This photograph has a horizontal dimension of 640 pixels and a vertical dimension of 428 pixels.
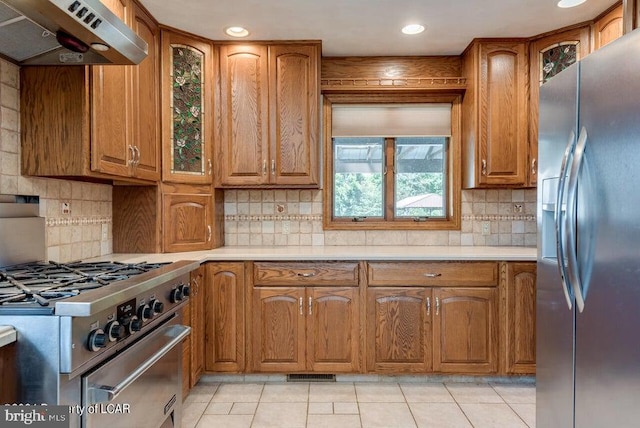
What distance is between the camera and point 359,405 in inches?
95.3

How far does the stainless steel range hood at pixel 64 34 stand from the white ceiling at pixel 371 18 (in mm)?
831

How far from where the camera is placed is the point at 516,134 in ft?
9.38

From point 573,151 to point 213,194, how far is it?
7.40ft

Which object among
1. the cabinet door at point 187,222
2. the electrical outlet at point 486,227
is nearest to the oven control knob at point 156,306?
the cabinet door at point 187,222

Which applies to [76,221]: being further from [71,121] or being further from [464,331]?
[464,331]

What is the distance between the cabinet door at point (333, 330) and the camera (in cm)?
265

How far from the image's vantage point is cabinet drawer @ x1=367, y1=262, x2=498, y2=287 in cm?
263

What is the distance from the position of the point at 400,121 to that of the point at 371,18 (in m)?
0.89

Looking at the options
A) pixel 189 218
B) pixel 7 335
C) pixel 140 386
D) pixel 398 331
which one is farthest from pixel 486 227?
pixel 7 335

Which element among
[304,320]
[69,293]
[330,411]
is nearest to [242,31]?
[304,320]

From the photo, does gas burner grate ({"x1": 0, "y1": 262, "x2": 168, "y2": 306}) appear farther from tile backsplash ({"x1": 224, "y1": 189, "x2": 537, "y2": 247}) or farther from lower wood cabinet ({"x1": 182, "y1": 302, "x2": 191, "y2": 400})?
tile backsplash ({"x1": 224, "y1": 189, "x2": 537, "y2": 247})

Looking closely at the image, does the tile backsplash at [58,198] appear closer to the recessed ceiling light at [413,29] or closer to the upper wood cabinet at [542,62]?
the recessed ceiling light at [413,29]

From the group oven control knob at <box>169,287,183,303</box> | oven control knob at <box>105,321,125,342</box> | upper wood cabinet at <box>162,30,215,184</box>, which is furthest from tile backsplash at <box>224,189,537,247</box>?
oven control knob at <box>105,321,125,342</box>

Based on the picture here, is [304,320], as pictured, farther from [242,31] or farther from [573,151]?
[242,31]
